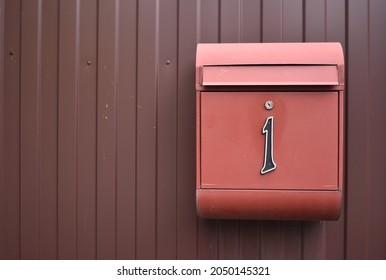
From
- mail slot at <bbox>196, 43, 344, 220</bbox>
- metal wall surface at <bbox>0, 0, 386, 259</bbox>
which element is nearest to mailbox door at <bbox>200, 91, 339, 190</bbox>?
mail slot at <bbox>196, 43, 344, 220</bbox>

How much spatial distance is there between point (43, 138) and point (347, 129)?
1.64 meters

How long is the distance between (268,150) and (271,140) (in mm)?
47

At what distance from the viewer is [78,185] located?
6.80ft

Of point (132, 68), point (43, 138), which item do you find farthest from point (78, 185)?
point (132, 68)

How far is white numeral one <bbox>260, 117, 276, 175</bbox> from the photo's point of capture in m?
1.69

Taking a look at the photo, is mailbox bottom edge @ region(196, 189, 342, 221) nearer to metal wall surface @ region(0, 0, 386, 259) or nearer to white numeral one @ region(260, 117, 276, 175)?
white numeral one @ region(260, 117, 276, 175)

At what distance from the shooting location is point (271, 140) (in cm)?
169

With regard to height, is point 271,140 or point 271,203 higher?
point 271,140

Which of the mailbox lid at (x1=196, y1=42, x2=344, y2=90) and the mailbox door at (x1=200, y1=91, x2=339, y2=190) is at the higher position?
the mailbox lid at (x1=196, y1=42, x2=344, y2=90)

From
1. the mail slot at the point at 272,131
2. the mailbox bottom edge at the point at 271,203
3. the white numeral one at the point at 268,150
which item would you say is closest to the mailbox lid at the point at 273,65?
the mail slot at the point at 272,131

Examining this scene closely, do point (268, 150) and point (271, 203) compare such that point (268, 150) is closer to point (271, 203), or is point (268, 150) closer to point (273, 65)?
point (271, 203)

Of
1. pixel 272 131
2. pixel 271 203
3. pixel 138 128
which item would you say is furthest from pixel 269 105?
pixel 138 128

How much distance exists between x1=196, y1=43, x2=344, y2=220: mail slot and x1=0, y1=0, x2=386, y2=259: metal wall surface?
31cm

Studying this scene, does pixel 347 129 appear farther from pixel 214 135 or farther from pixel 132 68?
pixel 132 68
